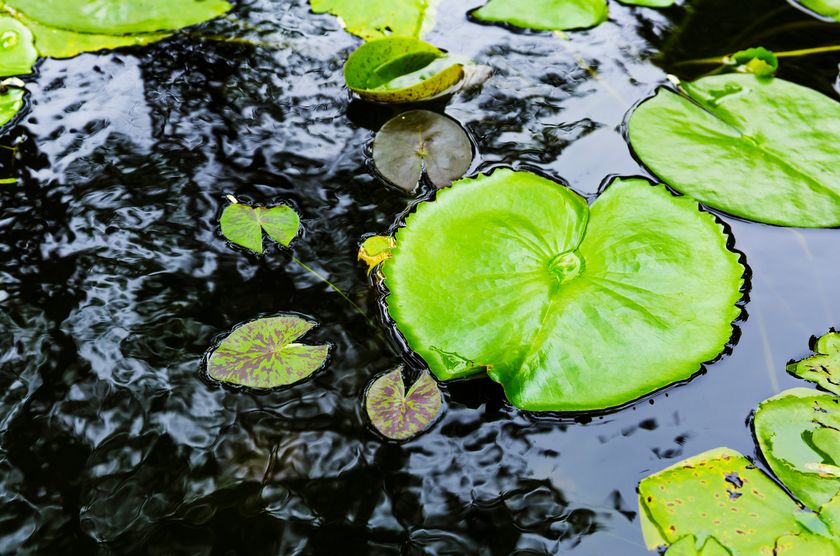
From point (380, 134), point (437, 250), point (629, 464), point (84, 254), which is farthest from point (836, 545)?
point (84, 254)

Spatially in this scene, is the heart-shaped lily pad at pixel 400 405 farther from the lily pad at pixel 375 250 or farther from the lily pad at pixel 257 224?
the lily pad at pixel 257 224

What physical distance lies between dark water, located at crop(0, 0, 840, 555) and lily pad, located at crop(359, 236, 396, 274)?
0.05 m

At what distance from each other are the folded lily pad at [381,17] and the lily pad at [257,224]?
0.96m

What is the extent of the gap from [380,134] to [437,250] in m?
0.59

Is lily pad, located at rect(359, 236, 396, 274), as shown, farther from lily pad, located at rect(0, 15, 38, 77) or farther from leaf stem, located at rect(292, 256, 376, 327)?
lily pad, located at rect(0, 15, 38, 77)

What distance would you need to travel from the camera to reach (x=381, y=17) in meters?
2.41

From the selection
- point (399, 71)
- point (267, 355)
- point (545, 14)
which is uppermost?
point (545, 14)

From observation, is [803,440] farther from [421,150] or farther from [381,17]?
[381,17]

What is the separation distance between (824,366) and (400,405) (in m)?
0.99

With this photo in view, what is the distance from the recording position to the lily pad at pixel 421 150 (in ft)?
6.21

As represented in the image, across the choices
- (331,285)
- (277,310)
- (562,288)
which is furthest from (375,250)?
(562,288)

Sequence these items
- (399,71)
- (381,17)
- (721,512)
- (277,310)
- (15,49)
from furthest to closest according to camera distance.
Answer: (381,17), (15,49), (399,71), (277,310), (721,512)

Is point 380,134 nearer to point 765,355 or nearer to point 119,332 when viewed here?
point 119,332

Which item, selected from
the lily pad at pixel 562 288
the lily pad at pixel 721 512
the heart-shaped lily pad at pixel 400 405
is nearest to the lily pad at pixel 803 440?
the lily pad at pixel 721 512
